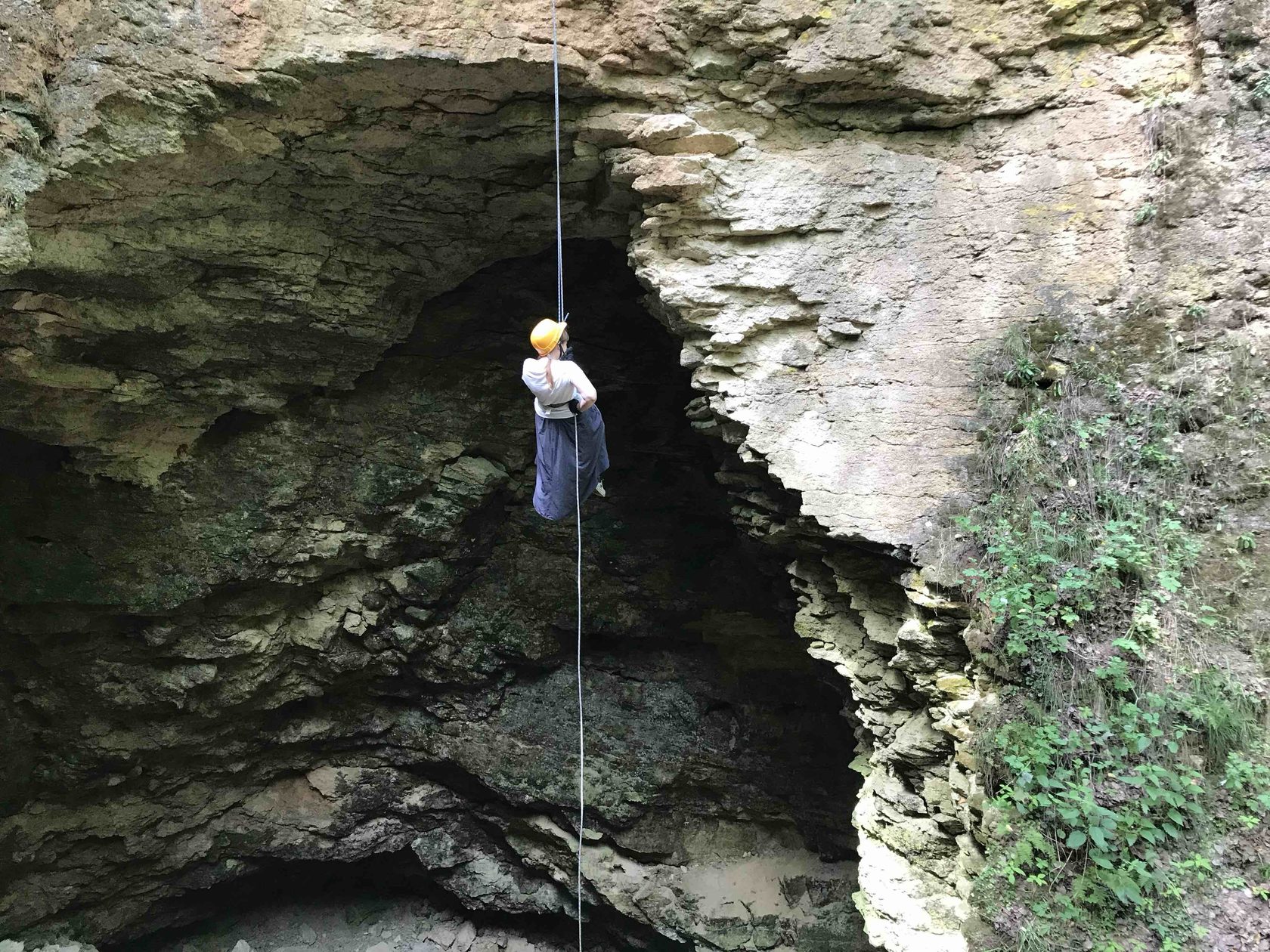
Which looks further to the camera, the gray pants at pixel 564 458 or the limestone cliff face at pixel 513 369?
the gray pants at pixel 564 458

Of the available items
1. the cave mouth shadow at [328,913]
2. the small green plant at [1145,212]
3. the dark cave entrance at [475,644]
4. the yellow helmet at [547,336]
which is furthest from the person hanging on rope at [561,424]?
the cave mouth shadow at [328,913]

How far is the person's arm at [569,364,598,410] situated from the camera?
11.4 ft

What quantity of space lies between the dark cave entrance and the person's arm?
6.88 ft

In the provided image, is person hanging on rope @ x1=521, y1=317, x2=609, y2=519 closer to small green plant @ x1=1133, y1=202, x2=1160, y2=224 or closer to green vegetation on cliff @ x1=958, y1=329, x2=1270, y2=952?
green vegetation on cliff @ x1=958, y1=329, x2=1270, y2=952

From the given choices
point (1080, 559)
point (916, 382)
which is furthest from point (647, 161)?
point (1080, 559)

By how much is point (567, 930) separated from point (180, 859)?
333 centimetres

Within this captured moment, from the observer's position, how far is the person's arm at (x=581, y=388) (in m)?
3.47

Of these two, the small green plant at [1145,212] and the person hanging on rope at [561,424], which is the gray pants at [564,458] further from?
the small green plant at [1145,212]

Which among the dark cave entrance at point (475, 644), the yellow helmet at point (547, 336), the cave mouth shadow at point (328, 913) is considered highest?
the yellow helmet at point (547, 336)

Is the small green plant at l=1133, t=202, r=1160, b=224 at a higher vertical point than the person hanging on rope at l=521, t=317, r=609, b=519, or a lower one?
higher

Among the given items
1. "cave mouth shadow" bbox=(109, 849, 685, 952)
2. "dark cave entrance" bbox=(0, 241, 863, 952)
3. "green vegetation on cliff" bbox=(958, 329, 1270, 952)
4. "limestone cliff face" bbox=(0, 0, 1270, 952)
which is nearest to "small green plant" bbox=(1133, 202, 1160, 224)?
"limestone cliff face" bbox=(0, 0, 1270, 952)

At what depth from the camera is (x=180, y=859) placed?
20.6 feet

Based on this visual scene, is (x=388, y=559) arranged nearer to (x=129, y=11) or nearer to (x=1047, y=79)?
(x=129, y=11)

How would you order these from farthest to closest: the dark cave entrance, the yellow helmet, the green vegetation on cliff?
the dark cave entrance < the yellow helmet < the green vegetation on cliff
